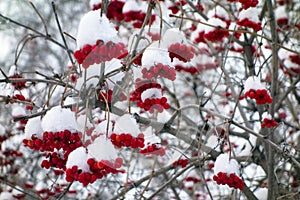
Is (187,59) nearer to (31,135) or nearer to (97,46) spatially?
(97,46)

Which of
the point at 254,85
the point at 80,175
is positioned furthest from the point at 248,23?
the point at 80,175

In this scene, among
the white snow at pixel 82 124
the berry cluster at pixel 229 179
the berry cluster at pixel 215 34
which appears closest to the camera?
the white snow at pixel 82 124

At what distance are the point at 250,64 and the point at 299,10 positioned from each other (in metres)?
1.58

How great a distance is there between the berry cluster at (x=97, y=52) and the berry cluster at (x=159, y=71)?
22cm

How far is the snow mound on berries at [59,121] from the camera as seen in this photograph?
1696mm

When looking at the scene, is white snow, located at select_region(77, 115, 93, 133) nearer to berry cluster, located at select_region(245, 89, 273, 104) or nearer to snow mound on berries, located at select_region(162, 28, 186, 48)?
snow mound on berries, located at select_region(162, 28, 186, 48)

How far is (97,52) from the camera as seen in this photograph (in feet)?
5.29

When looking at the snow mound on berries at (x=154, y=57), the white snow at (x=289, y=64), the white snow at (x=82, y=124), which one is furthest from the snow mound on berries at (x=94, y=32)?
the white snow at (x=289, y=64)

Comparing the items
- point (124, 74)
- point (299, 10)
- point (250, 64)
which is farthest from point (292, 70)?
point (124, 74)

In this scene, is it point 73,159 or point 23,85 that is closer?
point 73,159

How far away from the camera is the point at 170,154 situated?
3436 mm

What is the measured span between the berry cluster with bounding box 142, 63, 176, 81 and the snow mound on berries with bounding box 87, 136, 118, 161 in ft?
1.25

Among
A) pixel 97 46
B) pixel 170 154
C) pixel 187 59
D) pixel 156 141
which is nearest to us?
pixel 97 46

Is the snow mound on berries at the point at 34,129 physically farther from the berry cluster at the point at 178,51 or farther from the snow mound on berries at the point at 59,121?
the berry cluster at the point at 178,51
